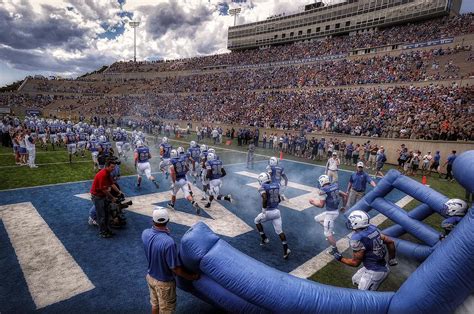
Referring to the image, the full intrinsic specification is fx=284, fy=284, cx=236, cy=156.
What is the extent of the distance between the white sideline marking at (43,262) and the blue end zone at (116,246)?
120 mm

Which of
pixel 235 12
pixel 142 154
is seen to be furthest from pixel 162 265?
pixel 235 12

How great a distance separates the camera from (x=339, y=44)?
142ft

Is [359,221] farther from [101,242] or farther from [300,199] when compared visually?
[300,199]

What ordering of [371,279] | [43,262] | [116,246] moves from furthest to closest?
[116,246]
[43,262]
[371,279]

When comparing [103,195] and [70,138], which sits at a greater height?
[70,138]

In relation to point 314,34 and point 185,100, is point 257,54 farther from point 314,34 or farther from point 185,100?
point 185,100

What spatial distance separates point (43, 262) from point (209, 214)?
187 inches

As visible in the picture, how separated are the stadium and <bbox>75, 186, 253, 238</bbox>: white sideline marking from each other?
0.09 metres

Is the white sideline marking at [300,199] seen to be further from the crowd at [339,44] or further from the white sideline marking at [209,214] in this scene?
the crowd at [339,44]

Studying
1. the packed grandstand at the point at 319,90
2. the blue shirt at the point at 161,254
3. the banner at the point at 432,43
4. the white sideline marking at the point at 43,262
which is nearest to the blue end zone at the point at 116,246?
the white sideline marking at the point at 43,262

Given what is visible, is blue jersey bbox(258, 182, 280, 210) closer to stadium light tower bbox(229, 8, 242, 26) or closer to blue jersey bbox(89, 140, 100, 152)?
blue jersey bbox(89, 140, 100, 152)

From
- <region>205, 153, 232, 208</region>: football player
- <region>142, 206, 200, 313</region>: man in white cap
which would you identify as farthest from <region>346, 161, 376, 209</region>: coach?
<region>142, 206, 200, 313</region>: man in white cap

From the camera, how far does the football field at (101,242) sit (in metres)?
5.21

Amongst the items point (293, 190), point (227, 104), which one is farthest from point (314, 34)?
point (293, 190)
